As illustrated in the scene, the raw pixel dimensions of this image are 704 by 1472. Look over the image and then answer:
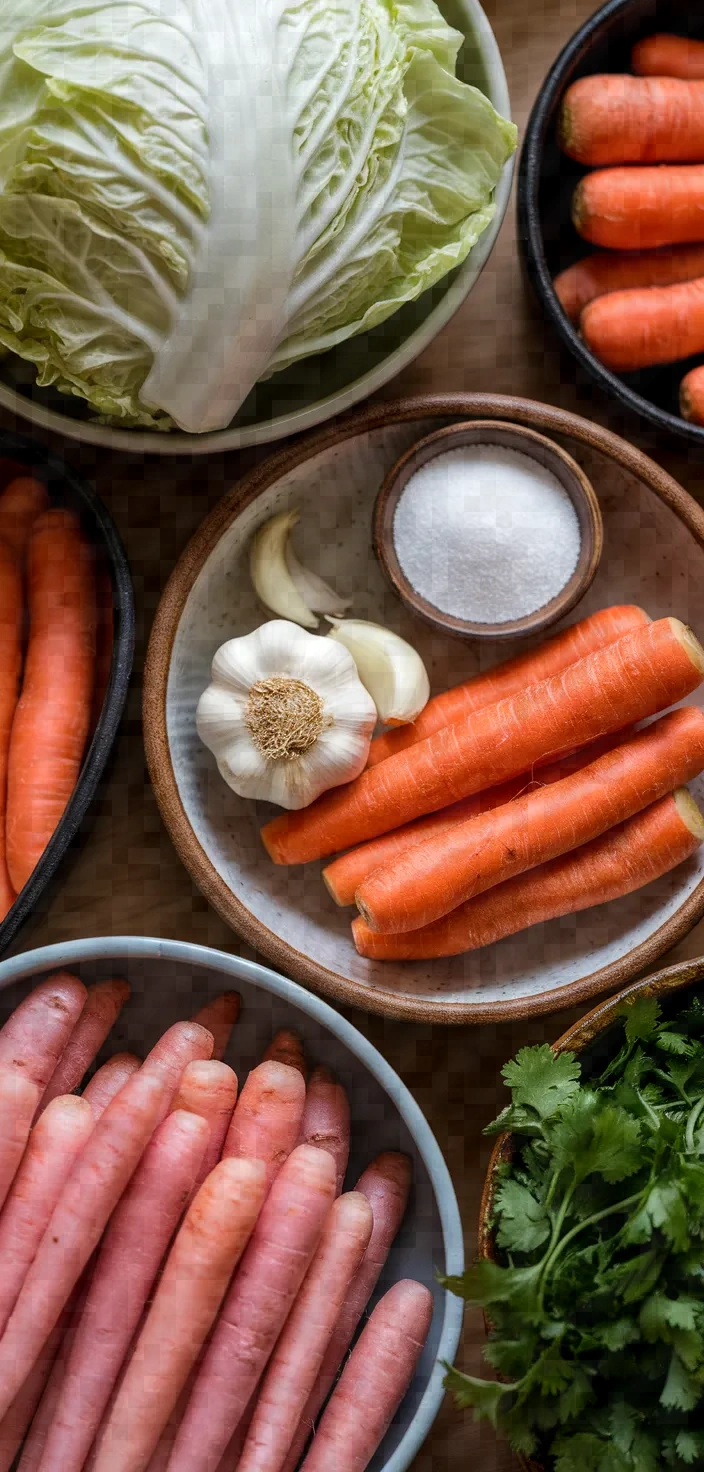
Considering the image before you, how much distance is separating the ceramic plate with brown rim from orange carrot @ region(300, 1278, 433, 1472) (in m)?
0.32

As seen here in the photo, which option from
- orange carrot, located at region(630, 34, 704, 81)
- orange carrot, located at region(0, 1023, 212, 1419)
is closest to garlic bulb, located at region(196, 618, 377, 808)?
orange carrot, located at region(0, 1023, 212, 1419)

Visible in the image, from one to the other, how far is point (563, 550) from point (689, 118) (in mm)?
584

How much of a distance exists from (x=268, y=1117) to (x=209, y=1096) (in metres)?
0.07

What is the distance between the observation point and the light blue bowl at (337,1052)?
47.8 inches

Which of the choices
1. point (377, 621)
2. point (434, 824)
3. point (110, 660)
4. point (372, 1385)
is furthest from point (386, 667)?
point (372, 1385)

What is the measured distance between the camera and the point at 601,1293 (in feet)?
3.47

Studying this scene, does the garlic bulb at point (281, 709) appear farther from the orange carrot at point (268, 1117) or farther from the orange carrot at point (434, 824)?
the orange carrot at point (268, 1117)

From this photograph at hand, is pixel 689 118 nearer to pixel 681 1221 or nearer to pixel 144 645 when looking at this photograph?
pixel 144 645

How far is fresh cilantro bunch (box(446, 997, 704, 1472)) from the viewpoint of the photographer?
40.8 inches

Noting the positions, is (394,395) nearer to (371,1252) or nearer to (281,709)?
(281,709)

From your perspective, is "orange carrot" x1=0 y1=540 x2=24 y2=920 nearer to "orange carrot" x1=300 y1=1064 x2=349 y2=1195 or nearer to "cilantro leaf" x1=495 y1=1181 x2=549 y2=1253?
"orange carrot" x1=300 y1=1064 x2=349 y2=1195

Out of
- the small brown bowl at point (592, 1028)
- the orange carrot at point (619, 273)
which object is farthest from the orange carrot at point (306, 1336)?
the orange carrot at point (619, 273)

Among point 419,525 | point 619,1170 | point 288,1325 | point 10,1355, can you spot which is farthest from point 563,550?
point 10,1355

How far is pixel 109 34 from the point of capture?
3.37 ft
